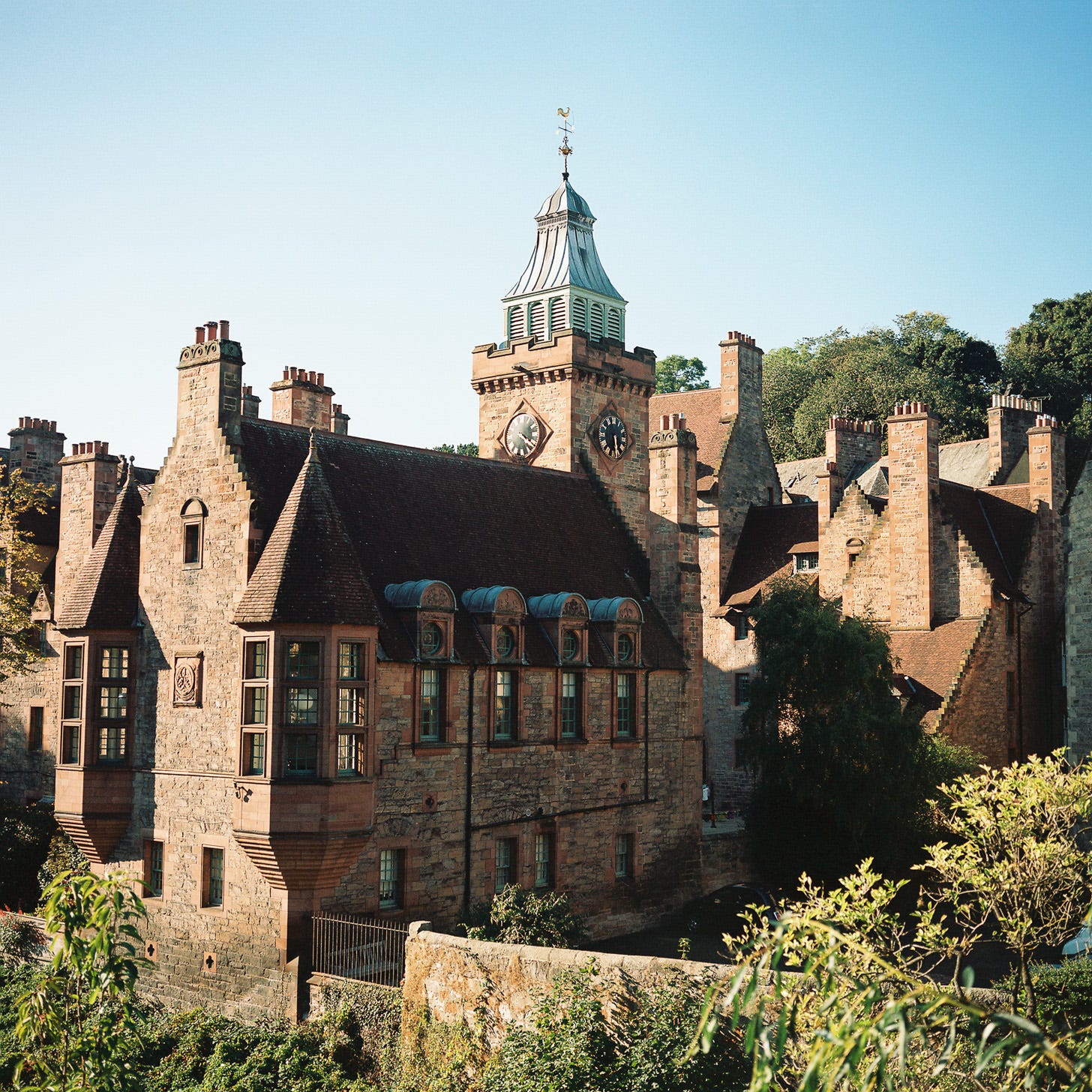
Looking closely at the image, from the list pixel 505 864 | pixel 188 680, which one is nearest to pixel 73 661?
pixel 188 680

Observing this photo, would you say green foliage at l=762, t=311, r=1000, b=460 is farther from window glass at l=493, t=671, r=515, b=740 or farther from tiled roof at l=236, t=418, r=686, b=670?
window glass at l=493, t=671, r=515, b=740

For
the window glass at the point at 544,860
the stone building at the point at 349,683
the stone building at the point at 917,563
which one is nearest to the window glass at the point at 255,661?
the stone building at the point at 349,683

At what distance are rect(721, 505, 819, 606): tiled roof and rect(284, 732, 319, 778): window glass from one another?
2417 centimetres

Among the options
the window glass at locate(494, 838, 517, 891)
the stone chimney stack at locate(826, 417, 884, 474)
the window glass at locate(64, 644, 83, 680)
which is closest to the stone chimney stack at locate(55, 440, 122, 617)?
the window glass at locate(64, 644, 83, 680)

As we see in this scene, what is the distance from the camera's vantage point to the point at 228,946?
27219 mm

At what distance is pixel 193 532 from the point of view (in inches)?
1156

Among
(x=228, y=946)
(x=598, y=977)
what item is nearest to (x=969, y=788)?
(x=598, y=977)

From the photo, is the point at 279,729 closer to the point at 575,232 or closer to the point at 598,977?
A: the point at 598,977

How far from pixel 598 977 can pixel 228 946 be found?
32.9 ft

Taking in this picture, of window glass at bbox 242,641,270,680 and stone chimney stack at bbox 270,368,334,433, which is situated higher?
stone chimney stack at bbox 270,368,334,433

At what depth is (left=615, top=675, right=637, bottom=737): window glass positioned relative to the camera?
34656mm

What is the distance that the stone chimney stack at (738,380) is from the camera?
52.0m

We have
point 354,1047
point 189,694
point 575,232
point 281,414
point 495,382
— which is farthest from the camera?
point 575,232

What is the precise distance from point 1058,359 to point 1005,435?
31107 millimetres
